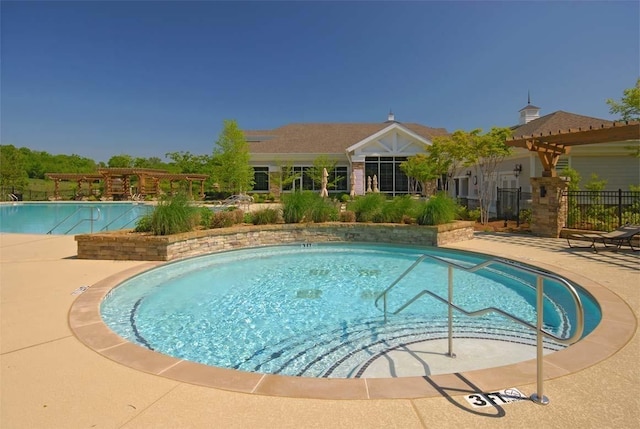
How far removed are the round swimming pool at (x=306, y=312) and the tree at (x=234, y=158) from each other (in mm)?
20605

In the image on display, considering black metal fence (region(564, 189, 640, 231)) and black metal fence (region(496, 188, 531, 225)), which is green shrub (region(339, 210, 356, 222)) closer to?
black metal fence (region(564, 189, 640, 231))

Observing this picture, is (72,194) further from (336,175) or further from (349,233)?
(349,233)

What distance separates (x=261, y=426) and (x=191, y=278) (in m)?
5.93

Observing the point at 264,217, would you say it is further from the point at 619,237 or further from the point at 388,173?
the point at 388,173

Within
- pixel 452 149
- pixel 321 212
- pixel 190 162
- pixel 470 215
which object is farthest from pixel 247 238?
pixel 190 162

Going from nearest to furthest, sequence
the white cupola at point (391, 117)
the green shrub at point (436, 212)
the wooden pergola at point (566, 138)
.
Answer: the wooden pergola at point (566, 138) → the green shrub at point (436, 212) → the white cupola at point (391, 117)

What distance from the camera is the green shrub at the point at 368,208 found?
12.5 metres

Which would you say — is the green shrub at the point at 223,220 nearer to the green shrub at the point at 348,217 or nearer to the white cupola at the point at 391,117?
the green shrub at the point at 348,217

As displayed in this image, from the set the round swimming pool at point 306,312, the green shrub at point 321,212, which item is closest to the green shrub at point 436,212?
the round swimming pool at point 306,312

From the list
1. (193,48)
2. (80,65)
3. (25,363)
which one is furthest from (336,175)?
(25,363)

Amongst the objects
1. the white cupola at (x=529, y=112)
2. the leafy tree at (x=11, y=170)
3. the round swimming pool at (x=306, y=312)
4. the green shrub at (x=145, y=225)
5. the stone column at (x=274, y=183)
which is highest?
the white cupola at (x=529, y=112)

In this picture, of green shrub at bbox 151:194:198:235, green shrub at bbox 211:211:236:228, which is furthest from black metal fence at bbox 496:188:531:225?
green shrub at bbox 151:194:198:235

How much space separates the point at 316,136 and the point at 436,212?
932 inches

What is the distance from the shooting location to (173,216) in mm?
9281
